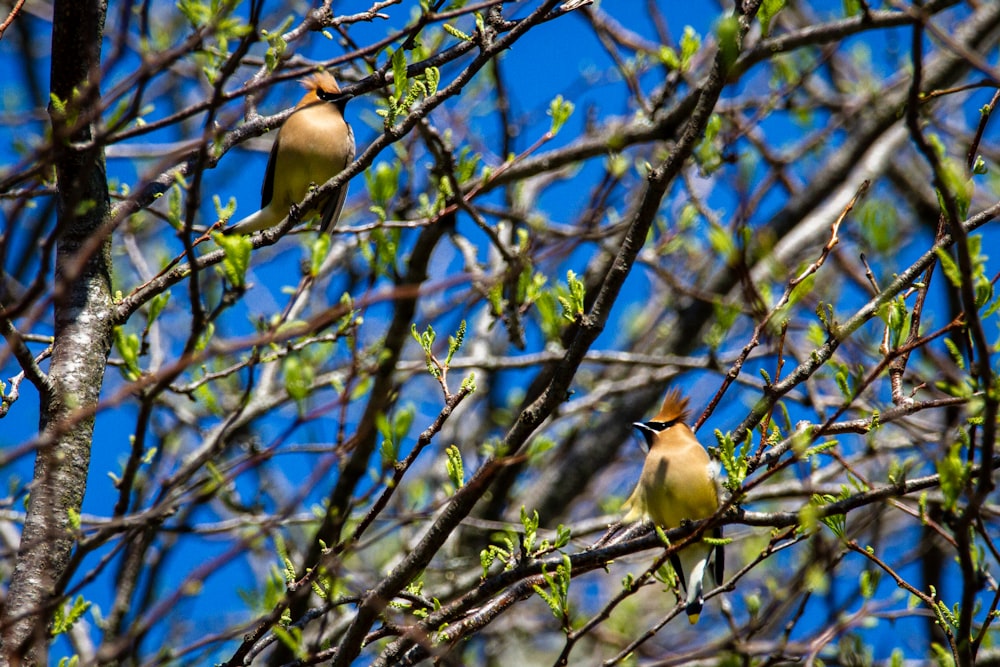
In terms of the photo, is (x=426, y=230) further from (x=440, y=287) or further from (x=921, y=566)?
(x=921, y=566)

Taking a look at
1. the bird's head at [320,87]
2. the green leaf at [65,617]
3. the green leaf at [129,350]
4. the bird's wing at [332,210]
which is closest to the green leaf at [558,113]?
the bird's wing at [332,210]

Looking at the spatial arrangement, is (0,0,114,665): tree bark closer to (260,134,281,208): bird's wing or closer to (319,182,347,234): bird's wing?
(319,182,347,234): bird's wing

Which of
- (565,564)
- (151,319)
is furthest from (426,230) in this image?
(565,564)

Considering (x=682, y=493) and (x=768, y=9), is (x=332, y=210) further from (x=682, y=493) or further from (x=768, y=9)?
(x=768, y=9)

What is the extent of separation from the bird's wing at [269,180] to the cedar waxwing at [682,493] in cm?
225

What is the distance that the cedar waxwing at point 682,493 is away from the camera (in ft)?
14.0

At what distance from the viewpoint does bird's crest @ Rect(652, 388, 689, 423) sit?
4.96 metres

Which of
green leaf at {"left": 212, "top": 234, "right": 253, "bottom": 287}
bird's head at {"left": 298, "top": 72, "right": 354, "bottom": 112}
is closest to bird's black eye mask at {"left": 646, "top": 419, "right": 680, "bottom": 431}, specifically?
bird's head at {"left": 298, "top": 72, "right": 354, "bottom": 112}

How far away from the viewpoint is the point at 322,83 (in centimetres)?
524

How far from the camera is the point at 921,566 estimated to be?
6.61m

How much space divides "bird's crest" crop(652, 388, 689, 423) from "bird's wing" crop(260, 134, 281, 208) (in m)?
2.19

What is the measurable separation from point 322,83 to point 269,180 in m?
0.59

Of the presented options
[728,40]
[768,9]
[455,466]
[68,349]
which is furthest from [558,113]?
[68,349]

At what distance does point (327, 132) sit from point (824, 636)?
129 inches
